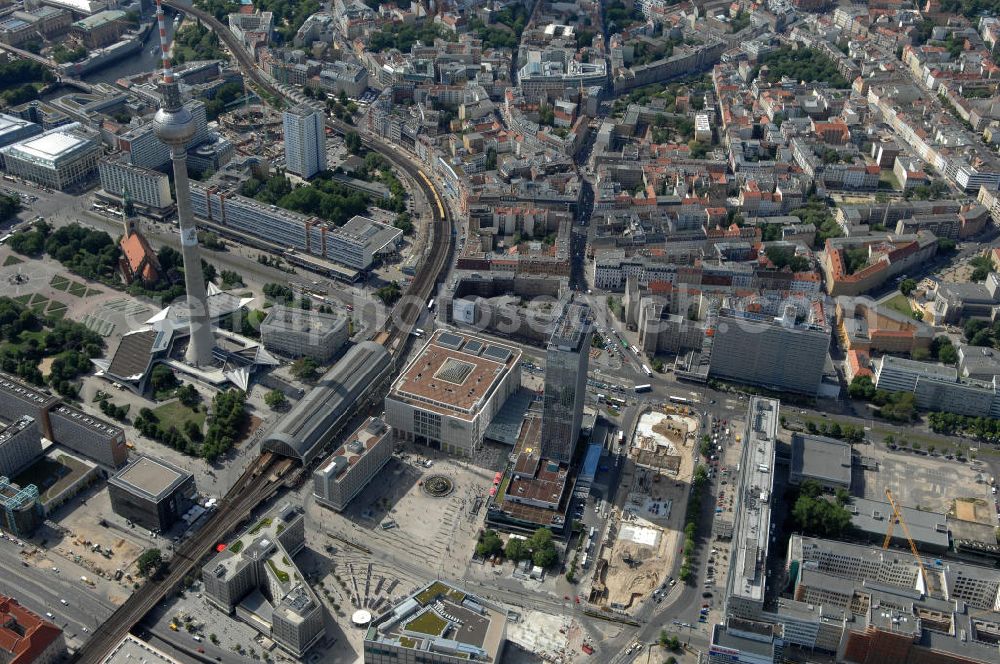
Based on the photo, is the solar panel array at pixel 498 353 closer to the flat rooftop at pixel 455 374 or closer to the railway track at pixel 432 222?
the flat rooftop at pixel 455 374

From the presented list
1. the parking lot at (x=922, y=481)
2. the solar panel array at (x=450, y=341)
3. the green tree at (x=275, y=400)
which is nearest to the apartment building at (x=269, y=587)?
the green tree at (x=275, y=400)

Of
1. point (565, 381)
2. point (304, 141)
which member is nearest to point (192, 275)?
point (304, 141)

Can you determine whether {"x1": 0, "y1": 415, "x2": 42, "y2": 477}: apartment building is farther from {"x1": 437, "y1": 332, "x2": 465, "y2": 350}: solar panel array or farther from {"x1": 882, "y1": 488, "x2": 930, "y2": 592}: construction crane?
{"x1": 882, "y1": 488, "x2": 930, "y2": 592}: construction crane

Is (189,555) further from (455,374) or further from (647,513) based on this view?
(647,513)

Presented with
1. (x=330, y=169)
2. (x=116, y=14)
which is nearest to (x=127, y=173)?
(x=330, y=169)

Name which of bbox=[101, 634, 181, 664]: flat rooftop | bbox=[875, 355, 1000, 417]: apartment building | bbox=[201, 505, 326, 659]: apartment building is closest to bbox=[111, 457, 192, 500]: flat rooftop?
bbox=[201, 505, 326, 659]: apartment building

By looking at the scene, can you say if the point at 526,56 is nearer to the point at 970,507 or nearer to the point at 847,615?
the point at 970,507
